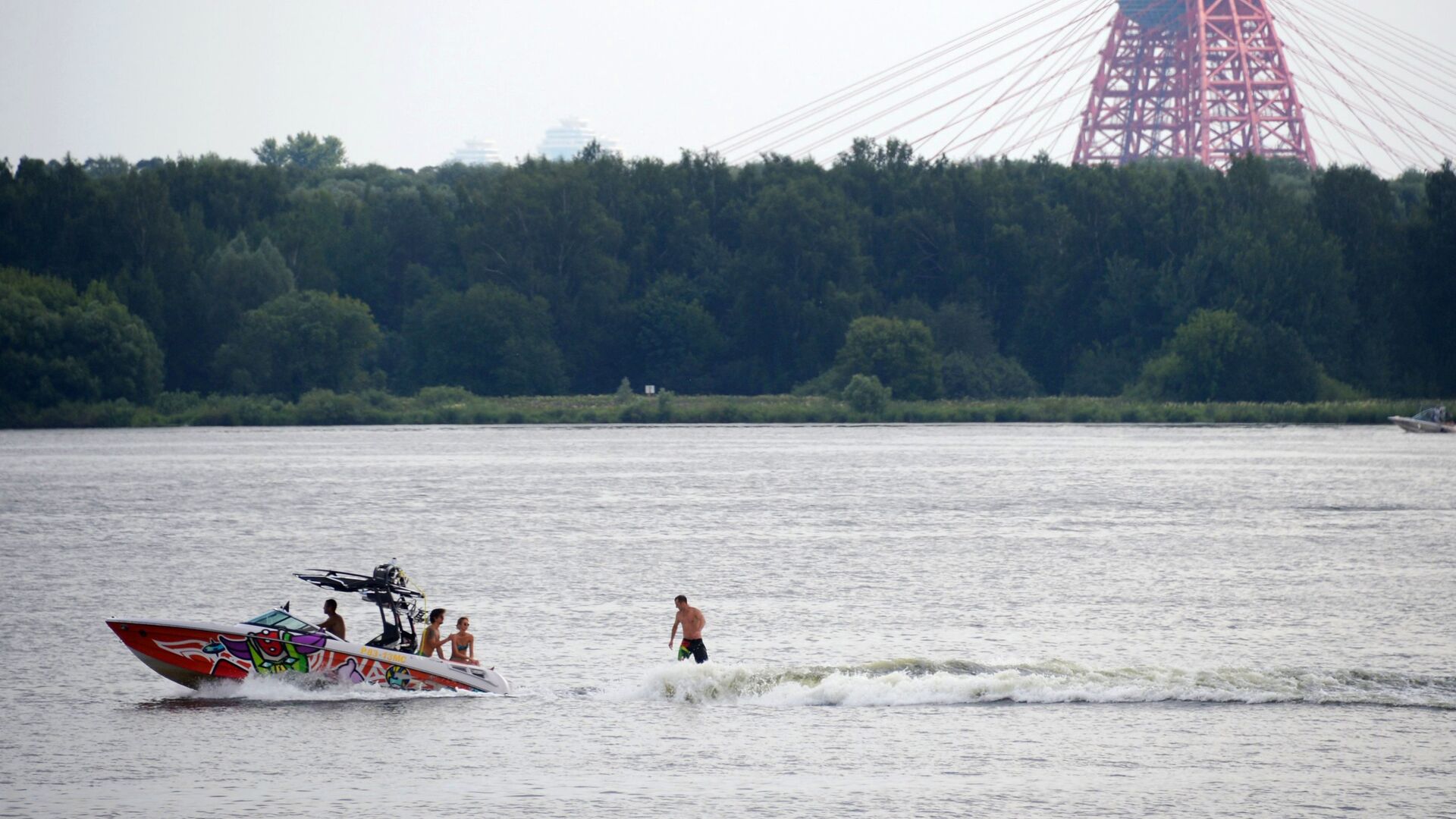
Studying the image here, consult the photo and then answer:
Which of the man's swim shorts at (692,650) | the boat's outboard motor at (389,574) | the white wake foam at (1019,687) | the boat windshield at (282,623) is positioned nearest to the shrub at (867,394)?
the white wake foam at (1019,687)

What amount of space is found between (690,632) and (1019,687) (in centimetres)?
680

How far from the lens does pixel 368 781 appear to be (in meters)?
30.1

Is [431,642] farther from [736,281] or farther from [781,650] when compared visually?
[736,281]

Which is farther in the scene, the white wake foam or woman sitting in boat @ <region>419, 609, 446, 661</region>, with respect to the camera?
woman sitting in boat @ <region>419, 609, 446, 661</region>

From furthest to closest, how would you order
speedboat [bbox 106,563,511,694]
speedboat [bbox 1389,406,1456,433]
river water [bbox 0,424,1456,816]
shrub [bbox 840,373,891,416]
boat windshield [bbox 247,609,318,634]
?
shrub [bbox 840,373,891,416]
speedboat [bbox 1389,406,1456,433]
speedboat [bbox 106,563,511,694]
boat windshield [bbox 247,609,318,634]
river water [bbox 0,424,1456,816]

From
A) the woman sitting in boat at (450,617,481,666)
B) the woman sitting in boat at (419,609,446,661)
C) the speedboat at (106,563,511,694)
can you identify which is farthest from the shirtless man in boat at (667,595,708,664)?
the woman sitting in boat at (419,609,446,661)

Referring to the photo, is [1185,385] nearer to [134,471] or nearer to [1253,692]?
[134,471]

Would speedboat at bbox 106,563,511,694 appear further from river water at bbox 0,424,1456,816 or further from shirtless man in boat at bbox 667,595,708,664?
shirtless man in boat at bbox 667,595,708,664

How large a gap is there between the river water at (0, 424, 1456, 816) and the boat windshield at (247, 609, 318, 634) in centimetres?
128

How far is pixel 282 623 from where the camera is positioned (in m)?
36.6

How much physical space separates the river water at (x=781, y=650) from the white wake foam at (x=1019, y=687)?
0.10 meters

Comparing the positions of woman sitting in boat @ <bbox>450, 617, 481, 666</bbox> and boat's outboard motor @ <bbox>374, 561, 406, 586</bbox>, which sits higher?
boat's outboard motor @ <bbox>374, 561, 406, 586</bbox>

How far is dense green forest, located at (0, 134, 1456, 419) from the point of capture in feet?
493

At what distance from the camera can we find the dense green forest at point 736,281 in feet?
493
